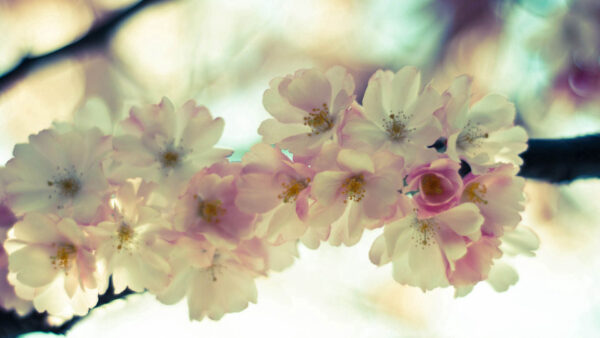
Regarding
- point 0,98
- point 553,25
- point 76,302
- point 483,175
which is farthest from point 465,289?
point 0,98

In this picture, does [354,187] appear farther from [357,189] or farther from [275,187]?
[275,187]

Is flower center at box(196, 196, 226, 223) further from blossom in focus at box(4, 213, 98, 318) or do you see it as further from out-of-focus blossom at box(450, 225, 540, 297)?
out-of-focus blossom at box(450, 225, 540, 297)

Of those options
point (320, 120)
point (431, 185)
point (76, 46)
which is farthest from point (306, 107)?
point (76, 46)

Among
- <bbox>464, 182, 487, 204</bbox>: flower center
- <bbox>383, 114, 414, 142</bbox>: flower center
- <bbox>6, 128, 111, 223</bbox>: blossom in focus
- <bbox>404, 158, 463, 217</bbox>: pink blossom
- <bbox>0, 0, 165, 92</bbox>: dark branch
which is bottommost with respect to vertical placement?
<bbox>464, 182, 487, 204</bbox>: flower center

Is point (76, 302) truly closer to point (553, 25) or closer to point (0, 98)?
point (0, 98)

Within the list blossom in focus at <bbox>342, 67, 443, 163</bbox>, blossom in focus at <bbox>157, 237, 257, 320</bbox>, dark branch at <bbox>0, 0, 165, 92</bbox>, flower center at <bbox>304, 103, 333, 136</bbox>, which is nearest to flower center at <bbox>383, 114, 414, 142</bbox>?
blossom in focus at <bbox>342, 67, 443, 163</bbox>

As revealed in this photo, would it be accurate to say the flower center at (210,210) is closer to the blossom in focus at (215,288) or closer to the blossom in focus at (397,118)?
the blossom in focus at (215,288)

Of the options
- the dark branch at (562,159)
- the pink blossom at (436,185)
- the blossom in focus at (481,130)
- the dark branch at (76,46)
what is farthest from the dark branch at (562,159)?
the dark branch at (76,46)
